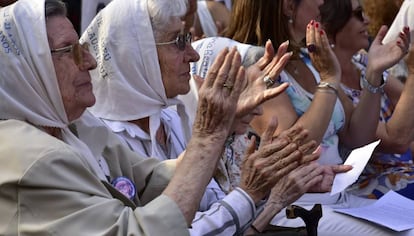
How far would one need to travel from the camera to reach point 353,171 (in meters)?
2.99

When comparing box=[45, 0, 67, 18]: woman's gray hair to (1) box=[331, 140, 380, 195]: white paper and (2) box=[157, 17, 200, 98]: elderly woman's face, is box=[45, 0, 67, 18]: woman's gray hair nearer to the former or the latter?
(2) box=[157, 17, 200, 98]: elderly woman's face

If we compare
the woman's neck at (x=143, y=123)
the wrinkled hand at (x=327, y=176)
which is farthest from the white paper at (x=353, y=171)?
the woman's neck at (x=143, y=123)

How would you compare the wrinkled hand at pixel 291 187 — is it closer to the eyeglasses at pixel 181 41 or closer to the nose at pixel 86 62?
the eyeglasses at pixel 181 41

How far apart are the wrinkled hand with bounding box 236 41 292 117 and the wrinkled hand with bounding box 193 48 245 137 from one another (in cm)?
19

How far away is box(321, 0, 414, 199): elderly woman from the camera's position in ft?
13.8

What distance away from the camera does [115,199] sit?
7.72 feet

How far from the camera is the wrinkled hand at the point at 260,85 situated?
260cm

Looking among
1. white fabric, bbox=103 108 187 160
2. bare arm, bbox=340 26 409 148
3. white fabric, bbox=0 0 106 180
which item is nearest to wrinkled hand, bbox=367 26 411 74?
bare arm, bbox=340 26 409 148

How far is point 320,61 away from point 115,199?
1765mm

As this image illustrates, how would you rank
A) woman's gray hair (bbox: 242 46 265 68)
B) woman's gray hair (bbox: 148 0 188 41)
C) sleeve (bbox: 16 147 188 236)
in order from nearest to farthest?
sleeve (bbox: 16 147 188 236), woman's gray hair (bbox: 148 0 188 41), woman's gray hair (bbox: 242 46 265 68)

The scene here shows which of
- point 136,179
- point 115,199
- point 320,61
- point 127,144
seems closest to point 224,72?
point 115,199

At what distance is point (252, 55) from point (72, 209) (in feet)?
5.58

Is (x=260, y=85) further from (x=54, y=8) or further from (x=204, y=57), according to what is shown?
(x=204, y=57)

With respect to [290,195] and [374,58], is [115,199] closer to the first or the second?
[290,195]
